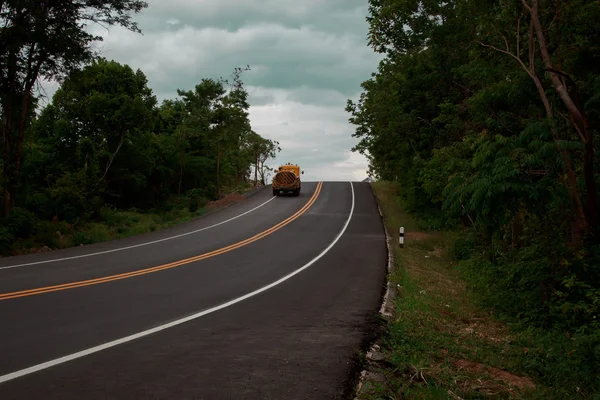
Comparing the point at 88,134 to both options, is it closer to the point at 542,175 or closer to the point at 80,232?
the point at 80,232

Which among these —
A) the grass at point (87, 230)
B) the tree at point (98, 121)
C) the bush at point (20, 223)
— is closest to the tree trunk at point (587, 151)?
the grass at point (87, 230)

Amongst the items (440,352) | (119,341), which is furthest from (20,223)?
(440,352)

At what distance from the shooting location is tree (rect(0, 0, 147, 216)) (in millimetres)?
21406

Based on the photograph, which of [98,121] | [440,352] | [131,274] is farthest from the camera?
[98,121]

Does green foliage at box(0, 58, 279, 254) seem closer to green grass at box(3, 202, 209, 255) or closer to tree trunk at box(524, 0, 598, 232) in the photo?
green grass at box(3, 202, 209, 255)

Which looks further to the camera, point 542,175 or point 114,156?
point 114,156

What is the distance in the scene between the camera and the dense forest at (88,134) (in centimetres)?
2217

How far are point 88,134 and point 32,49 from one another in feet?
42.9

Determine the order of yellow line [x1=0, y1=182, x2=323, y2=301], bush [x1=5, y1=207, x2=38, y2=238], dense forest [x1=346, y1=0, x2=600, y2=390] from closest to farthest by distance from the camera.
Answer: dense forest [x1=346, y1=0, x2=600, y2=390] → yellow line [x1=0, y1=182, x2=323, y2=301] → bush [x1=5, y1=207, x2=38, y2=238]

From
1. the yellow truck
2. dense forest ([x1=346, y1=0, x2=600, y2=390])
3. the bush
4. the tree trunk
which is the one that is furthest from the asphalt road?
the yellow truck

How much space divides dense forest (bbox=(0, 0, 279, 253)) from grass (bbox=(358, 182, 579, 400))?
16824 millimetres

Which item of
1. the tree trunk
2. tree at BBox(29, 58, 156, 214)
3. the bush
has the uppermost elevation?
tree at BBox(29, 58, 156, 214)

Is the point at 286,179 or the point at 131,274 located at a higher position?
the point at 286,179

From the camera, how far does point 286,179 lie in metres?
46.1
